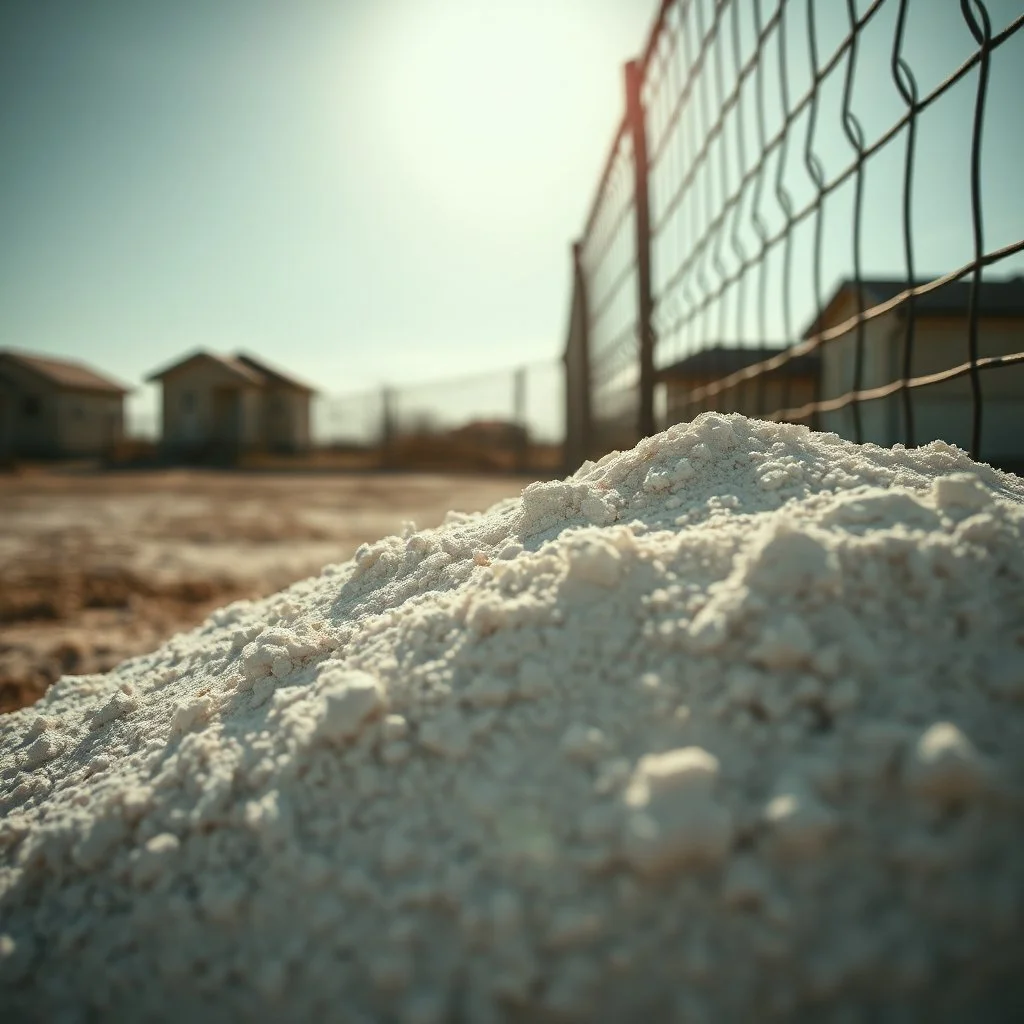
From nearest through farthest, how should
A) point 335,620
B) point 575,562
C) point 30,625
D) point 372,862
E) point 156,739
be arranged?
1. point 372,862
2. point 575,562
3. point 156,739
4. point 335,620
5. point 30,625

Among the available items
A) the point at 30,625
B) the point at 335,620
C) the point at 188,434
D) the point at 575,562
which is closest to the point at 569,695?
the point at 575,562

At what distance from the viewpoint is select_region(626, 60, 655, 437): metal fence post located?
296cm

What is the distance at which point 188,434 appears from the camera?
22.0 metres

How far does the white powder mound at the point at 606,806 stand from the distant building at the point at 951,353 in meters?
0.65

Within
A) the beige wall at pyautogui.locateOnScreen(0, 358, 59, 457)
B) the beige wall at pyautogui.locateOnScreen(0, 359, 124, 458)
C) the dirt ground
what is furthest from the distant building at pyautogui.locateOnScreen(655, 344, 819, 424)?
the beige wall at pyautogui.locateOnScreen(0, 358, 59, 457)

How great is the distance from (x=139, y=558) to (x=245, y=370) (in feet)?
68.9

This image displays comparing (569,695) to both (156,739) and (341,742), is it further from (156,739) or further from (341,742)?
(156,739)

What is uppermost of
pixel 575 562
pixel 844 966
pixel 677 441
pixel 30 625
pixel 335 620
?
pixel 677 441

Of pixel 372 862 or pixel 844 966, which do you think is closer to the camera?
pixel 844 966

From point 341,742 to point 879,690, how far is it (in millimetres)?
478

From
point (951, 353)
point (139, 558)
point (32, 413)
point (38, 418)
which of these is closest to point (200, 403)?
point (38, 418)

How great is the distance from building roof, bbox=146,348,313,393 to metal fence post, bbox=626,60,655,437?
21.2 m

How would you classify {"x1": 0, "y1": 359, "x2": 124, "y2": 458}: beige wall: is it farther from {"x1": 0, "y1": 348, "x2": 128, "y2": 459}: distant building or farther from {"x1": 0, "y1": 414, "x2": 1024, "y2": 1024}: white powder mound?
{"x1": 0, "y1": 414, "x2": 1024, "y2": 1024}: white powder mound

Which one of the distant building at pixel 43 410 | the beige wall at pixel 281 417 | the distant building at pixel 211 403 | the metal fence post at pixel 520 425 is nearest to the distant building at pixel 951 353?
the metal fence post at pixel 520 425
